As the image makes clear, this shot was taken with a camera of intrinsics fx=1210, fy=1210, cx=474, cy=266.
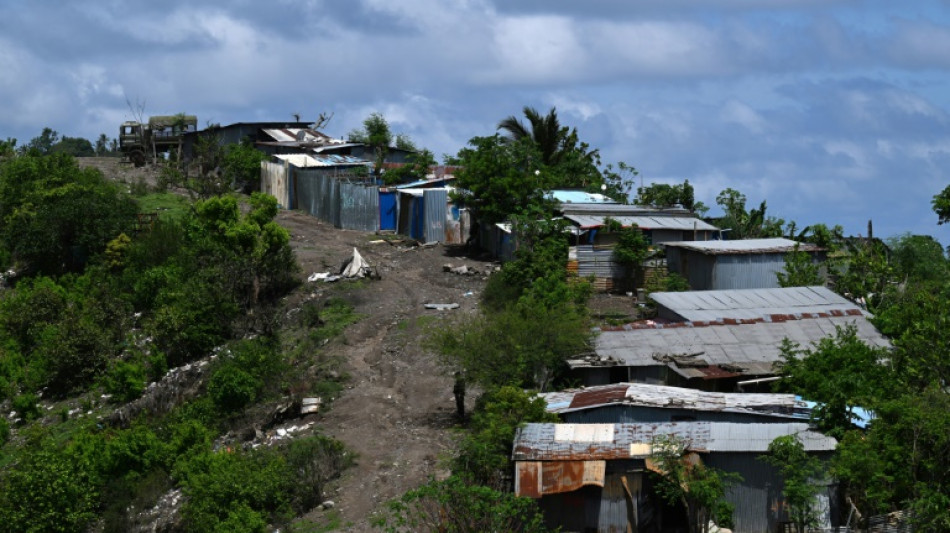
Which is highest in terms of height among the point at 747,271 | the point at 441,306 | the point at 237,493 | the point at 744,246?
the point at 744,246

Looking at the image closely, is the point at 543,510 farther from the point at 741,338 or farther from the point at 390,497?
the point at 741,338

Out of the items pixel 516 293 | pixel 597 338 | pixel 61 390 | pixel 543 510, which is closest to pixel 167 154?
pixel 61 390

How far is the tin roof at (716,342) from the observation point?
20.4 m

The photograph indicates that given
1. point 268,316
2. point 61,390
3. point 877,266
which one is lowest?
point 61,390

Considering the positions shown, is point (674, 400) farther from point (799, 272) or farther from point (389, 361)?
point (799, 272)

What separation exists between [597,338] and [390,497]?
515cm

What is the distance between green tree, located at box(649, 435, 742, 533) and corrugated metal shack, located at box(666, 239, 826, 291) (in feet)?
34.5

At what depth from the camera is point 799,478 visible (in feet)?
51.5

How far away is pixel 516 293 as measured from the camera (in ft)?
85.7

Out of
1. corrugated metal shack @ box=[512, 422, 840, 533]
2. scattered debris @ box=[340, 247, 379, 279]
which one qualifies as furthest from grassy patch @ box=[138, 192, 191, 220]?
corrugated metal shack @ box=[512, 422, 840, 533]

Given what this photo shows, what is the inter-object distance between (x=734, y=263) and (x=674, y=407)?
30.4ft

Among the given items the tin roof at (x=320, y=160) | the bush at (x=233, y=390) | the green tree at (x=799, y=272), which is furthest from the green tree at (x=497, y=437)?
the tin roof at (x=320, y=160)

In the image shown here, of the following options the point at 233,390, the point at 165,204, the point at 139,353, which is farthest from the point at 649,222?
the point at 165,204

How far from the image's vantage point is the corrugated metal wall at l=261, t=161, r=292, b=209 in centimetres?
4156
